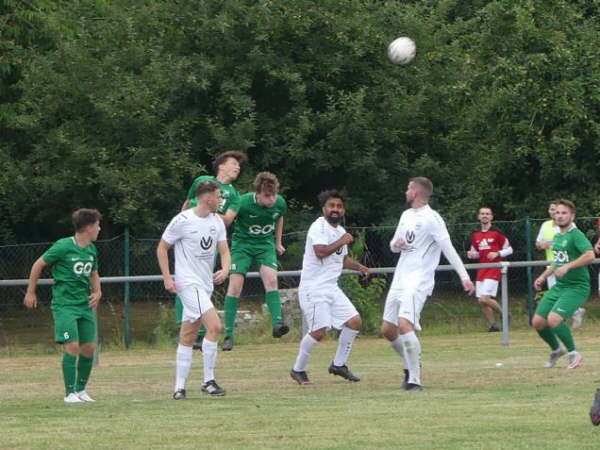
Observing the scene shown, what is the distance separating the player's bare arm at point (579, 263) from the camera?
1459cm

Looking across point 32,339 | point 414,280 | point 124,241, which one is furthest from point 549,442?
point 32,339

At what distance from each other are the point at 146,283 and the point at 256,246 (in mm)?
7221

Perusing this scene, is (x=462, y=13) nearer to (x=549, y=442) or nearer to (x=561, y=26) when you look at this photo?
(x=561, y=26)

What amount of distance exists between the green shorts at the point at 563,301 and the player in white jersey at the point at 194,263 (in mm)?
4168

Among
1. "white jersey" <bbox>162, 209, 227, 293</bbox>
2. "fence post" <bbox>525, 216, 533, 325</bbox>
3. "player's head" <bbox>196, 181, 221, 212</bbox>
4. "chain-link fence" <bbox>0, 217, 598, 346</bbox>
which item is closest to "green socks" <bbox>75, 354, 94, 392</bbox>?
"white jersey" <bbox>162, 209, 227, 293</bbox>

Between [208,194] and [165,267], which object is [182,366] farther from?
[208,194]

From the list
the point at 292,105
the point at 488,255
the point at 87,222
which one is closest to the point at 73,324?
the point at 87,222

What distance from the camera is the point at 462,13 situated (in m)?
33.9

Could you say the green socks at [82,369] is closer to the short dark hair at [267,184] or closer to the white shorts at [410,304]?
the white shorts at [410,304]

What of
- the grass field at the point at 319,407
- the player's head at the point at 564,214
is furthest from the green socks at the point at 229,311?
the player's head at the point at 564,214

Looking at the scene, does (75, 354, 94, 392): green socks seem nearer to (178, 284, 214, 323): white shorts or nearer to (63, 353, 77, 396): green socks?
(63, 353, 77, 396): green socks

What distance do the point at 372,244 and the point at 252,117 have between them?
5.03 meters

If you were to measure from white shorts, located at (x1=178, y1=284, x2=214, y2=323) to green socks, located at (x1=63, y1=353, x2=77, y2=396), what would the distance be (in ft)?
3.67

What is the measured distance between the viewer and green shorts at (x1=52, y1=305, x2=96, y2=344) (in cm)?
1227
